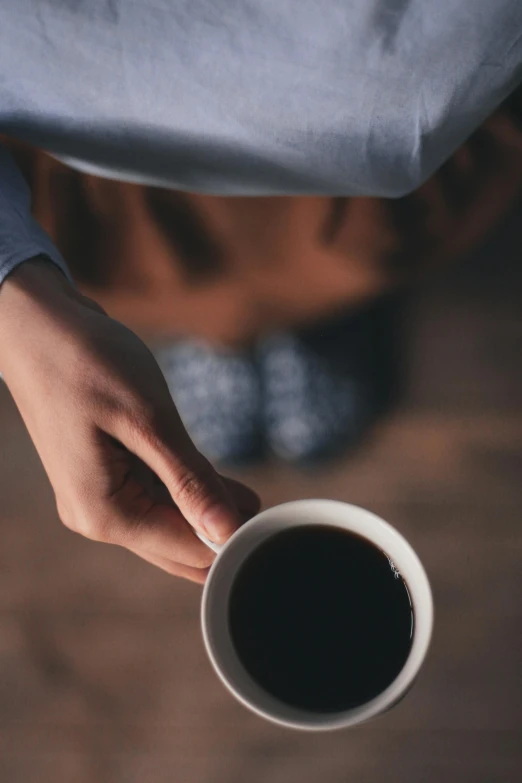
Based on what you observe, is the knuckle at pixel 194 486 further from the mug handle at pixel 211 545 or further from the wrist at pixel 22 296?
the wrist at pixel 22 296

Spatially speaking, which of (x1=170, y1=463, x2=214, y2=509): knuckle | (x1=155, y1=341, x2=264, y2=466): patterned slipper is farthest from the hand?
(x1=155, y1=341, x2=264, y2=466): patterned slipper

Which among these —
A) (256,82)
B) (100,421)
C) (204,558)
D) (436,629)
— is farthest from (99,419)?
(436,629)

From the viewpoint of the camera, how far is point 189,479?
358mm

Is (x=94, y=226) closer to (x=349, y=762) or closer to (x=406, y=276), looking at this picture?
(x=406, y=276)

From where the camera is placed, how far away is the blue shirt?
326mm

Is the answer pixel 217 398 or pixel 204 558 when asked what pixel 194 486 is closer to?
pixel 204 558

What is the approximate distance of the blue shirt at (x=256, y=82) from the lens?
0.33 metres

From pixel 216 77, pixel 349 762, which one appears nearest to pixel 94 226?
pixel 216 77

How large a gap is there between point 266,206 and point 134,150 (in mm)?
136

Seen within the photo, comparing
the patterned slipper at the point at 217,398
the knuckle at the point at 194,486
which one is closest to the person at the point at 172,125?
the knuckle at the point at 194,486

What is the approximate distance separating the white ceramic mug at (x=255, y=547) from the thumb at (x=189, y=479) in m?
0.02

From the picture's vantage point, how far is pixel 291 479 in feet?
1.86

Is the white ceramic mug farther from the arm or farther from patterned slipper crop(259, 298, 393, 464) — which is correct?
patterned slipper crop(259, 298, 393, 464)

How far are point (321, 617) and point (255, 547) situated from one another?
0.06m
